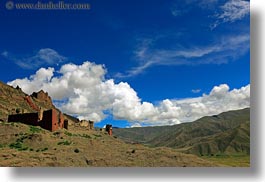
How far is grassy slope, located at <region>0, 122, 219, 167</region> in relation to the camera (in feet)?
36.8

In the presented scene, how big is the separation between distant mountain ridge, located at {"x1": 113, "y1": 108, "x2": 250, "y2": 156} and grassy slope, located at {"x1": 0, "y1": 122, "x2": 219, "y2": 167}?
17.6 metres

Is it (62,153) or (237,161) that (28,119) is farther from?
(237,161)

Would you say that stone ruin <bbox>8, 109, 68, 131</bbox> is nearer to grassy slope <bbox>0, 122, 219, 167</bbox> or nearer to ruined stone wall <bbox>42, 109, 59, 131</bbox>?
ruined stone wall <bbox>42, 109, 59, 131</bbox>

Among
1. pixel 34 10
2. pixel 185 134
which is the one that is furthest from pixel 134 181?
pixel 185 134

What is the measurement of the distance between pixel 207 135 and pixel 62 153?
69.6 metres

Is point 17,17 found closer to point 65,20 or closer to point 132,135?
point 65,20

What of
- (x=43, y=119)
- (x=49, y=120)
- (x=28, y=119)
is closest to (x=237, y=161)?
(x=49, y=120)

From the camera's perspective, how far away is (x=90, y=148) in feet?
45.6

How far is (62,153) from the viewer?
1249cm

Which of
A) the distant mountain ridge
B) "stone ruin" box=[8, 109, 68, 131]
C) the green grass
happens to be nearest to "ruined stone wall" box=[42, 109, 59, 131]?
"stone ruin" box=[8, 109, 68, 131]

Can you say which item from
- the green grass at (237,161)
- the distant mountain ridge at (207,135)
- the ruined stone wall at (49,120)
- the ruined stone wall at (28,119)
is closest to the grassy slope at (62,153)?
the ruined stone wall at (49,120)

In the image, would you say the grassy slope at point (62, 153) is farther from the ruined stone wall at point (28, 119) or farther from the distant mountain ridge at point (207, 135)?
the distant mountain ridge at point (207, 135)

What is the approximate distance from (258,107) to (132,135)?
90.6 meters

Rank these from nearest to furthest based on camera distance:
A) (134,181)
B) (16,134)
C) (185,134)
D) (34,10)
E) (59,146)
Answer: (134,181) < (34,10) < (59,146) < (16,134) < (185,134)
